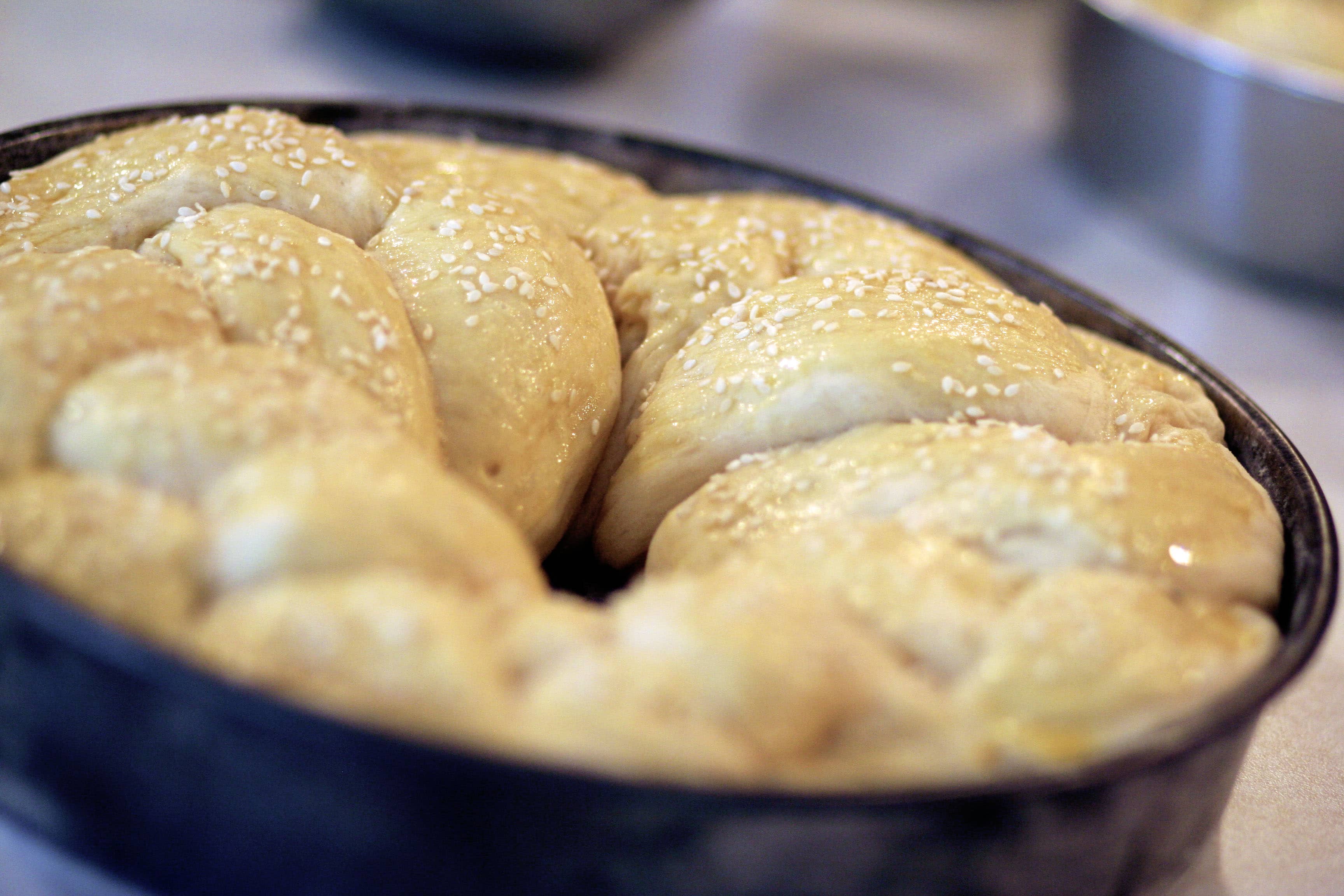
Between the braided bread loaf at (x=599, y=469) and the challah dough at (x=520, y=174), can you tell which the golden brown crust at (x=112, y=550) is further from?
the challah dough at (x=520, y=174)

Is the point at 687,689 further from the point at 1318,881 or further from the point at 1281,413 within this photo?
the point at 1281,413

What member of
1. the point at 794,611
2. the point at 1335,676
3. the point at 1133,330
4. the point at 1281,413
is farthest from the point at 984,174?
the point at 794,611

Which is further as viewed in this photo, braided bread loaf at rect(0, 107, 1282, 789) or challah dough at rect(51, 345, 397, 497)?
challah dough at rect(51, 345, 397, 497)

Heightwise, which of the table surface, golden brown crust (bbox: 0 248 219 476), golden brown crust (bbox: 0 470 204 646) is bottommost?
the table surface

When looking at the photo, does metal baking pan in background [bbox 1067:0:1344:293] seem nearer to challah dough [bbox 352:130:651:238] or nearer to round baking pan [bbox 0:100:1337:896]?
challah dough [bbox 352:130:651:238]

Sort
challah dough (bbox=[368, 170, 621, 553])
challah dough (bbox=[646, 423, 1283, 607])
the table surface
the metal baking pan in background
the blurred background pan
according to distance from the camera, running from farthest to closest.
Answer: the blurred background pan, the table surface, the metal baking pan in background, challah dough (bbox=[368, 170, 621, 553]), challah dough (bbox=[646, 423, 1283, 607])

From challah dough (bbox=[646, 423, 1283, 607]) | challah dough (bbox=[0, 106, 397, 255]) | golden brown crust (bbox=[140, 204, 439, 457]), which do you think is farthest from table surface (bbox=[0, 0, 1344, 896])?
golden brown crust (bbox=[140, 204, 439, 457])

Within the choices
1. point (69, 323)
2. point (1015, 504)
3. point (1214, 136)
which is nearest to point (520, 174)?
point (69, 323)
